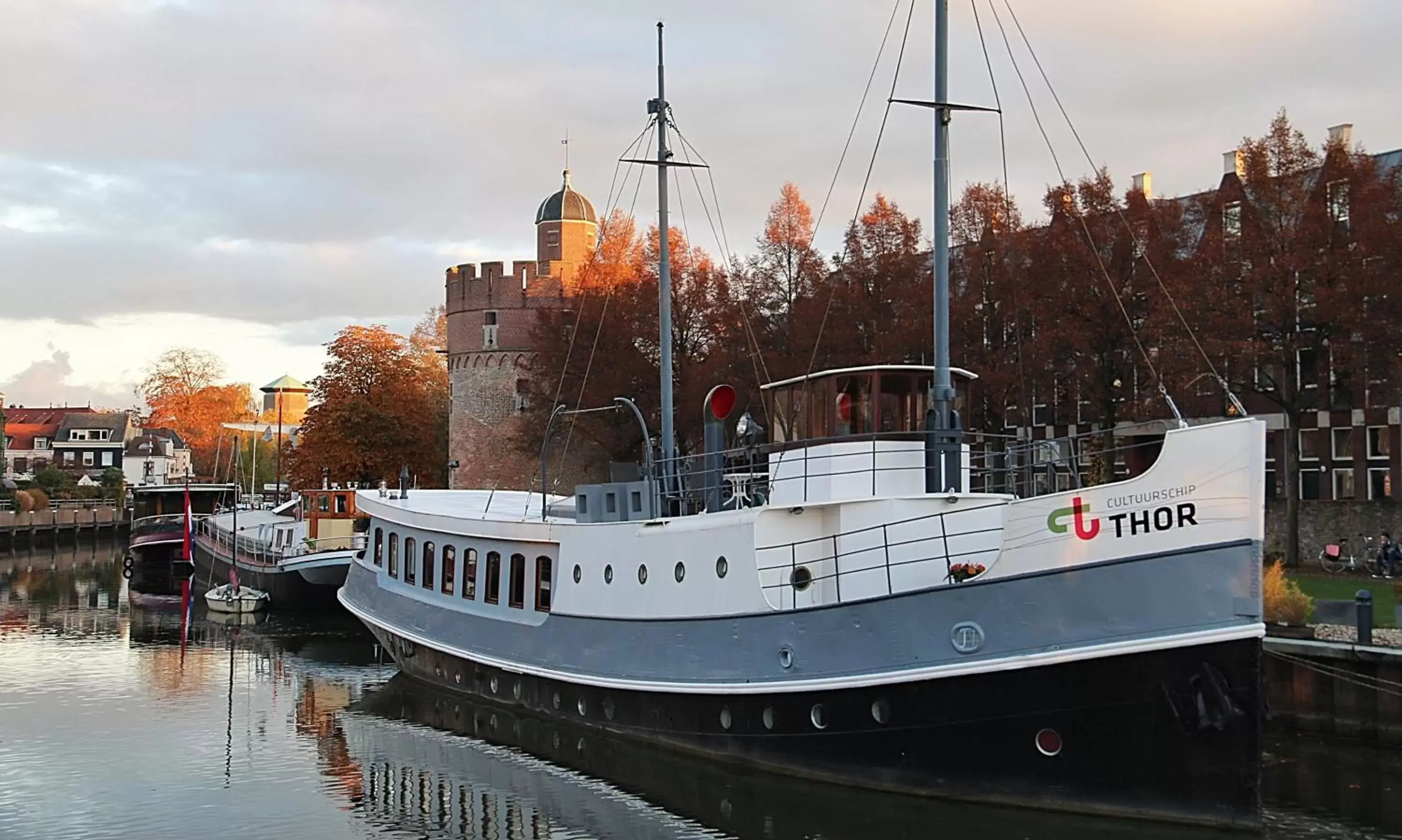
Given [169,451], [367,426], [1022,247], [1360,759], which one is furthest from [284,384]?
[1360,759]

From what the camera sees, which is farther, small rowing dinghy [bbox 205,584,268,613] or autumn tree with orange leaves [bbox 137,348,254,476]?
autumn tree with orange leaves [bbox 137,348,254,476]

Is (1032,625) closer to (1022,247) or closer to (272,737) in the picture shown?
(272,737)

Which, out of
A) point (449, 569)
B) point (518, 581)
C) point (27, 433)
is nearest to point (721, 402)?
point (518, 581)

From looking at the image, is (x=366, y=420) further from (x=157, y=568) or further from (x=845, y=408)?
(x=845, y=408)

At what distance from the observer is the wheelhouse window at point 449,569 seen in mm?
21266

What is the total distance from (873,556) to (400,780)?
6.70 meters

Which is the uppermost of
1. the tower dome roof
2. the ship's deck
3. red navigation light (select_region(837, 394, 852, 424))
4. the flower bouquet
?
the tower dome roof

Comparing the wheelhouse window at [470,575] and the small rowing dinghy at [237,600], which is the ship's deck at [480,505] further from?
the small rowing dinghy at [237,600]

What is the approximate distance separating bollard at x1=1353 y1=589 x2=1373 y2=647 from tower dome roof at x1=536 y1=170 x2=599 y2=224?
49.7 m

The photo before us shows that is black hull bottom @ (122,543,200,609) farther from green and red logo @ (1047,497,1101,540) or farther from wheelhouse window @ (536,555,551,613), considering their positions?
green and red logo @ (1047,497,1101,540)

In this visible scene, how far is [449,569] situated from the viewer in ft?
70.1

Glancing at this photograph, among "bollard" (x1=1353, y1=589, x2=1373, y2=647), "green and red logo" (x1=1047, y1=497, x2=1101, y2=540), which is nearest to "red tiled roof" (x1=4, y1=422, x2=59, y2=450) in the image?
"bollard" (x1=1353, y1=589, x2=1373, y2=647)

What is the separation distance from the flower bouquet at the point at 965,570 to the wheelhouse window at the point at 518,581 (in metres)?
7.03

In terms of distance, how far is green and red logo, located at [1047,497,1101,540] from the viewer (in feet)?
42.1
